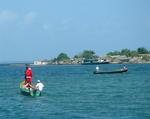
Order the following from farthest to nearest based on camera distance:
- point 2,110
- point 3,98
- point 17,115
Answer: point 3,98 → point 2,110 → point 17,115

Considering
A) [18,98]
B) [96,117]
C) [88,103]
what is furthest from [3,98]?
[96,117]

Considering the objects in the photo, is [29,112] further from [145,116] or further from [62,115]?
[145,116]

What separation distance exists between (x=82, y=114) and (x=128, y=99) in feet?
34.1

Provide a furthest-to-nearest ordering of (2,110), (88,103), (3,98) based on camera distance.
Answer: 1. (3,98)
2. (88,103)
3. (2,110)

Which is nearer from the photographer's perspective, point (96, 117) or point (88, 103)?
point (96, 117)

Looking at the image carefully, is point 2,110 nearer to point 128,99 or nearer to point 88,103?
point 88,103

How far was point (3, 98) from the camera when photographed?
1786 inches

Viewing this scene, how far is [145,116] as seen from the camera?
32094mm

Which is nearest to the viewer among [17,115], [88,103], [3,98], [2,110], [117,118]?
[117,118]

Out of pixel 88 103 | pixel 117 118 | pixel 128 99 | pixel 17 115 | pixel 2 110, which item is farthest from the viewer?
pixel 128 99

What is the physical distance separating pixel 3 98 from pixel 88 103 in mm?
9001

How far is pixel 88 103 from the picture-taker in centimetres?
3947

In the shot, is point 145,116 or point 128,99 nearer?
point 145,116

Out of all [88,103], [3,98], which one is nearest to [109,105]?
[88,103]
